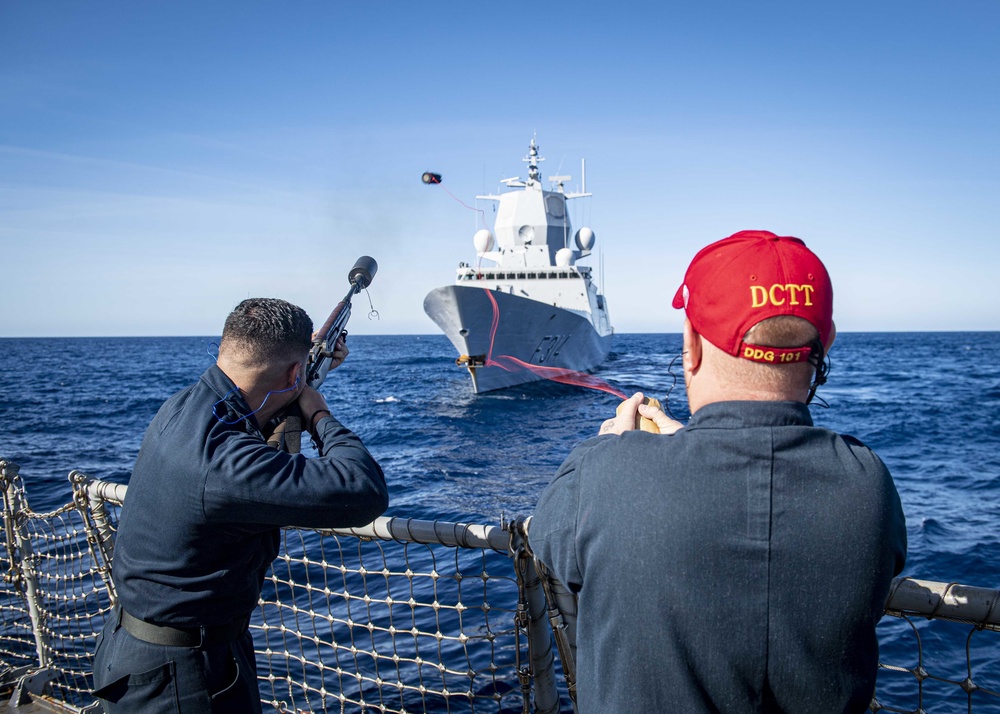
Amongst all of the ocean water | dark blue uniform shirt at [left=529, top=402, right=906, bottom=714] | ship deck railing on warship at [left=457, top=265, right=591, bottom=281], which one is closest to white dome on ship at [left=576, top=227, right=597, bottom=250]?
ship deck railing on warship at [left=457, top=265, right=591, bottom=281]

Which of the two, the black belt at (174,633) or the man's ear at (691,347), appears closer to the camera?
the man's ear at (691,347)

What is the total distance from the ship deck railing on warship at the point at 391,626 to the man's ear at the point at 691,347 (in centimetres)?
95

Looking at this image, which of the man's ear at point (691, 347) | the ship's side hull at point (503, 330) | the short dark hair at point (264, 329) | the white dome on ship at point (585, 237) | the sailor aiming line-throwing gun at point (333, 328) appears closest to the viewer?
the man's ear at point (691, 347)

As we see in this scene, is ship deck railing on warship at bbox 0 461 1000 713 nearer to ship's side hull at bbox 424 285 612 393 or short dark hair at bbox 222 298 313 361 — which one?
short dark hair at bbox 222 298 313 361

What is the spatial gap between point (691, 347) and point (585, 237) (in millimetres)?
34040

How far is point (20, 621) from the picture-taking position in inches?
255

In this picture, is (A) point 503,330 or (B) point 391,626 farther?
(A) point 503,330

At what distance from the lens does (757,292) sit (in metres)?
1.19

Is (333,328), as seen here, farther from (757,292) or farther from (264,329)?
(757,292)

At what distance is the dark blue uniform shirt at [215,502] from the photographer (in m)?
1.76

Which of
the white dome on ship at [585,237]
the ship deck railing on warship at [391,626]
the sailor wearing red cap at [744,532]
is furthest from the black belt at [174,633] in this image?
the white dome on ship at [585,237]

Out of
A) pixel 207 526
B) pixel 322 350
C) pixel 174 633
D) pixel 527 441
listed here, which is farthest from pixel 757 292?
pixel 527 441

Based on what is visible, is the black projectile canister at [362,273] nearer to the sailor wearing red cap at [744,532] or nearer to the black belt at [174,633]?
the black belt at [174,633]

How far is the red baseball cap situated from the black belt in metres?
1.75
